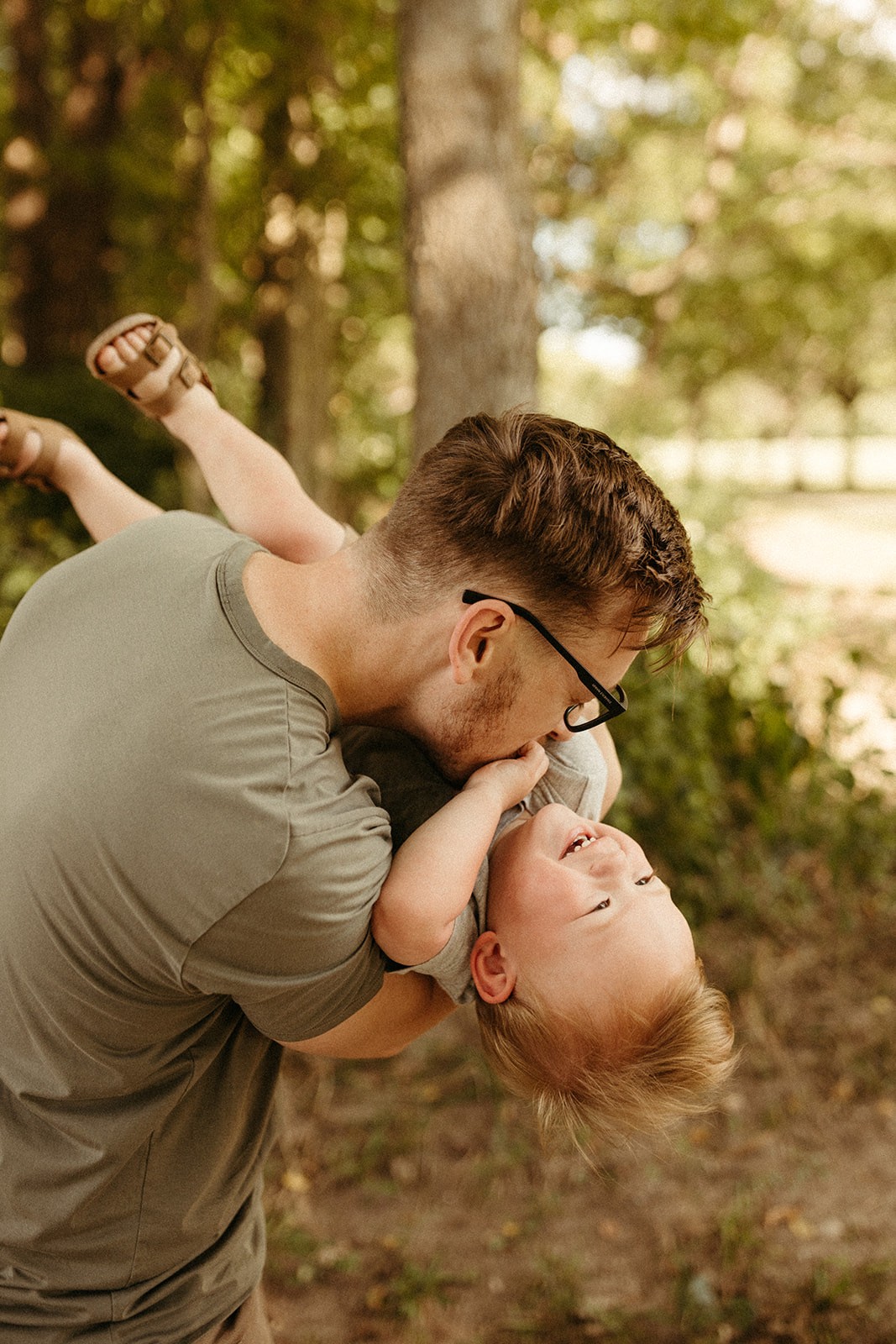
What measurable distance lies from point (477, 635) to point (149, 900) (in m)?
0.64

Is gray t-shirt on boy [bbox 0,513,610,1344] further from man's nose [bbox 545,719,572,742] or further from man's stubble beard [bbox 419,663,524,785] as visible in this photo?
man's nose [bbox 545,719,572,742]

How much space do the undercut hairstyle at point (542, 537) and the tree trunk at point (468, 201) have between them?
8.18ft

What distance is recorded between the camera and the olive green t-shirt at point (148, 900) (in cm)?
162

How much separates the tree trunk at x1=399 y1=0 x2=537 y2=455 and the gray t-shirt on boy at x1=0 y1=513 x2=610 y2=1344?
2652 mm

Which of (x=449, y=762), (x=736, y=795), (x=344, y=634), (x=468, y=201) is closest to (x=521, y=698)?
(x=449, y=762)

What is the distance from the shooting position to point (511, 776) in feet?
6.80

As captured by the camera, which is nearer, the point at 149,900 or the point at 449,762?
the point at 149,900

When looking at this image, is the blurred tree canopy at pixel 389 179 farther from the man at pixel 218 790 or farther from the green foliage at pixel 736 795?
the man at pixel 218 790

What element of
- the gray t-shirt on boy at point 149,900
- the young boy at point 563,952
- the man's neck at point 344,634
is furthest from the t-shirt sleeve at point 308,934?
the young boy at point 563,952

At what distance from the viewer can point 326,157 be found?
11.3 m

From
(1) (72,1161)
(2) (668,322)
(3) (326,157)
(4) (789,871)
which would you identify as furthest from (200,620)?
(2) (668,322)

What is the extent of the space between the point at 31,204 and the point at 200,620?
12435 millimetres

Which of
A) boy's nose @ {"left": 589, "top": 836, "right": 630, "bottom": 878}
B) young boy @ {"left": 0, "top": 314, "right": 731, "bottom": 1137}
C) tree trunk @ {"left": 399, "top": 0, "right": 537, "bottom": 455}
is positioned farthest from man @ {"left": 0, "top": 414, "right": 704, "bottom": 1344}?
tree trunk @ {"left": 399, "top": 0, "right": 537, "bottom": 455}

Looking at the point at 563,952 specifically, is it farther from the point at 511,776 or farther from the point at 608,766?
the point at 608,766
